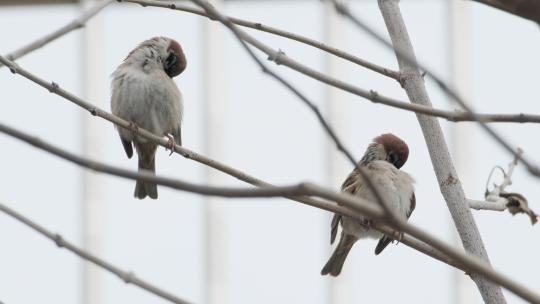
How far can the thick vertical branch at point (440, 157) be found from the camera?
2053 mm

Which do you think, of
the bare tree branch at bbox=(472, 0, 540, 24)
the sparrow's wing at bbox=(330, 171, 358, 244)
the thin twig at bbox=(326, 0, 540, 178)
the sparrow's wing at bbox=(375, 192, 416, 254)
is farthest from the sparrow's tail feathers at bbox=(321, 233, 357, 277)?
the bare tree branch at bbox=(472, 0, 540, 24)

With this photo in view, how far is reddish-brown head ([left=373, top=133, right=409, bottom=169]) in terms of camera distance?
4422mm

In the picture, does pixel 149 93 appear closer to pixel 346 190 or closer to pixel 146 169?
pixel 146 169

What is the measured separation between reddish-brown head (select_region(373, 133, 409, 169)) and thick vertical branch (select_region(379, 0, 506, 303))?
2119mm

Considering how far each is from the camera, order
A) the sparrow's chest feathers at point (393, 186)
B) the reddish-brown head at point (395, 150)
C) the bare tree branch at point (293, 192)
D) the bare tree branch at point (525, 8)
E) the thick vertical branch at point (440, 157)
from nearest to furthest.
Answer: the bare tree branch at point (525, 8) < the bare tree branch at point (293, 192) < the thick vertical branch at point (440, 157) < the sparrow's chest feathers at point (393, 186) < the reddish-brown head at point (395, 150)

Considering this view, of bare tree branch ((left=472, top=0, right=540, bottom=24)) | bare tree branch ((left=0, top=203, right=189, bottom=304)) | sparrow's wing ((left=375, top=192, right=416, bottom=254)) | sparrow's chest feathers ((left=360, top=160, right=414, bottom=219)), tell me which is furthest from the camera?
sparrow's wing ((left=375, top=192, right=416, bottom=254))

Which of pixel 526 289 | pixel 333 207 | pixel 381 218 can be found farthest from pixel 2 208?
pixel 526 289

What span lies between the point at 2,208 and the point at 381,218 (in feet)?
2.78

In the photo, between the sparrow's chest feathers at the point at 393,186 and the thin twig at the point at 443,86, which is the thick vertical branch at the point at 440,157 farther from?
the sparrow's chest feathers at the point at 393,186

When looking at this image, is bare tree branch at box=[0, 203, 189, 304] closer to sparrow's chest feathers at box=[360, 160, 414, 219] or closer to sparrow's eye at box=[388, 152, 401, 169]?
sparrow's chest feathers at box=[360, 160, 414, 219]

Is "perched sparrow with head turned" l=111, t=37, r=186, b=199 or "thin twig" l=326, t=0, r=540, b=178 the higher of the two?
"perched sparrow with head turned" l=111, t=37, r=186, b=199

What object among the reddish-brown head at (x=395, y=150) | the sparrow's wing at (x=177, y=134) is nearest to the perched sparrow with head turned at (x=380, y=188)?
the reddish-brown head at (x=395, y=150)

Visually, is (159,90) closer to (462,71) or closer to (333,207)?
(333,207)

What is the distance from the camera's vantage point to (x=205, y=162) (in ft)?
7.78
